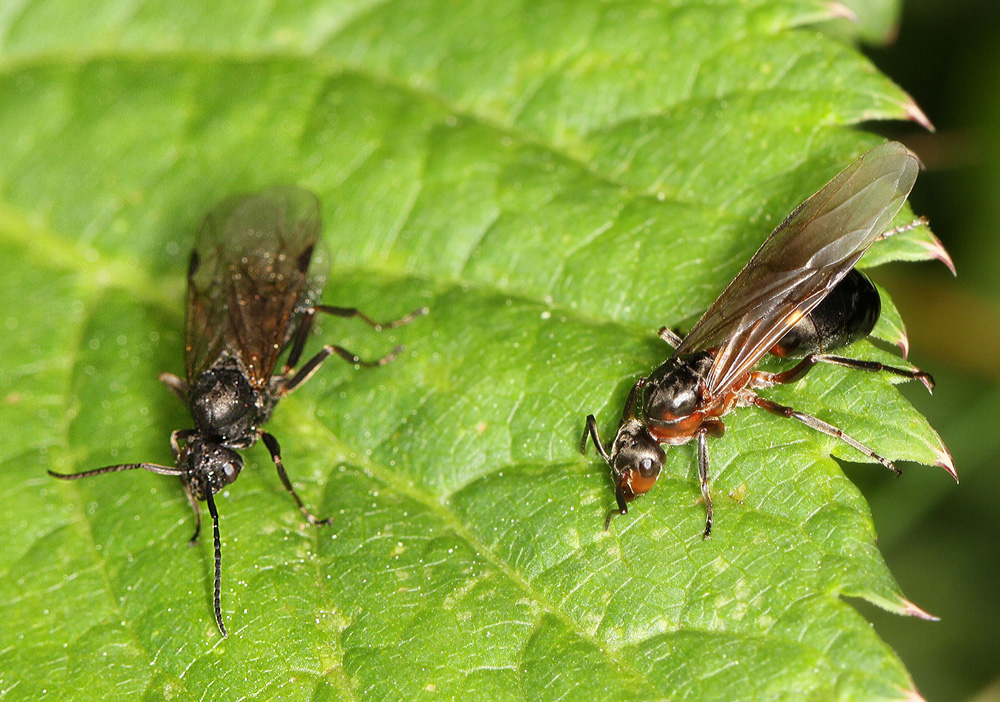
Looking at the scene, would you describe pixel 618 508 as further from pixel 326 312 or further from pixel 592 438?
pixel 326 312

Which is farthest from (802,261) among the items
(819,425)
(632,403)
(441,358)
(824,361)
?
(441,358)

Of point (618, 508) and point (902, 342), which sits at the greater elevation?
point (902, 342)

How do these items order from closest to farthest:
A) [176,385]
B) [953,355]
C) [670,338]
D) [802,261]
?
[802,261] < [670,338] < [176,385] < [953,355]

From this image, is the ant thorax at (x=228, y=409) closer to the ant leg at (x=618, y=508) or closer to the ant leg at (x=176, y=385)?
the ant leg at (x=176, y=385)

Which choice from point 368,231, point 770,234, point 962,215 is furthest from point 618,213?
point 962,215

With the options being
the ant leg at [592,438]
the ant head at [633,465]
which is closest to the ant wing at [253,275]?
the ant leg at [592,438]

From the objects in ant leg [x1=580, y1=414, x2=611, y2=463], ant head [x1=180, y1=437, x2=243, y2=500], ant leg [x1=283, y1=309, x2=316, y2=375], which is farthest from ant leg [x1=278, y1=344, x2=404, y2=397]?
ant leg [x1=580, y1=414, x2=611, y2=463]
